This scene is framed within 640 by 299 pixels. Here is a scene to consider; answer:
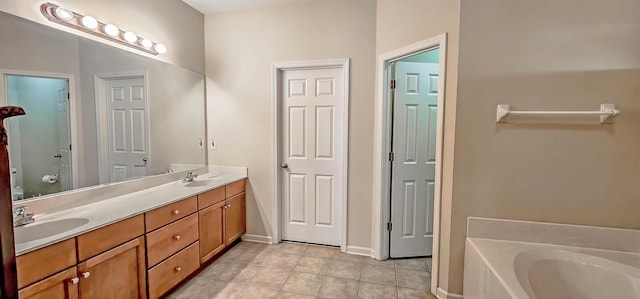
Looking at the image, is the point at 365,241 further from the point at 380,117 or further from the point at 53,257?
the point at 53,257

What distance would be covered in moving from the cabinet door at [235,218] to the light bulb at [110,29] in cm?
165

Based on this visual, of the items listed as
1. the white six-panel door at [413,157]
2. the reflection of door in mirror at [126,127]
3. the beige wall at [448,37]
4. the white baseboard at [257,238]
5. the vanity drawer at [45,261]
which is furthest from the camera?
the white baseboard at [257,238]

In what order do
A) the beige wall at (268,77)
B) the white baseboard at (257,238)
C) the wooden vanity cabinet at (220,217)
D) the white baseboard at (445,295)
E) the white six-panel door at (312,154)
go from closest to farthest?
the white baseboard at (445,295)
the wooden vanity cabinet at (220,217)
the beige wall at (268,77)
the white six-panel door at (312,154)
the white baseboard at (257,238)

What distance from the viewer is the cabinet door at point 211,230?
2.35m

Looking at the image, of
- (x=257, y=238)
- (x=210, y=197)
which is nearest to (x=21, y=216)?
(x=210, y=197)

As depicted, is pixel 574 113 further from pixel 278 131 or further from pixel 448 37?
pixel 278 131

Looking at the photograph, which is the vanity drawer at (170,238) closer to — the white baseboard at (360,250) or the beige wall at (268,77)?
the beige wall at (268,77)

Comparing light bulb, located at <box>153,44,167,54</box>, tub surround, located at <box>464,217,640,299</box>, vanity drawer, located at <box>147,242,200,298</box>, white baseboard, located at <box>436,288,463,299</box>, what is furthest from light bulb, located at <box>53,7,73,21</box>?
white baseboard, located at <box>436,288,463,299</box>

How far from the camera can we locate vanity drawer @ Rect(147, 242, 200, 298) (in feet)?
6.08

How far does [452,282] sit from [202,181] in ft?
7.78

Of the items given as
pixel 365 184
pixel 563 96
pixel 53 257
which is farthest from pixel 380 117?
pixel 53 257

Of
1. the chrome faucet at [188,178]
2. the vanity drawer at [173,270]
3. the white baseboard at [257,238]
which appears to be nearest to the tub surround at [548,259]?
the white baseboard at [257,238]

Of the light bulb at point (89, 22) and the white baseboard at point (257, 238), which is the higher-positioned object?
the light bulb at point (89, 22)

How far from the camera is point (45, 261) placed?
1.27 metres
